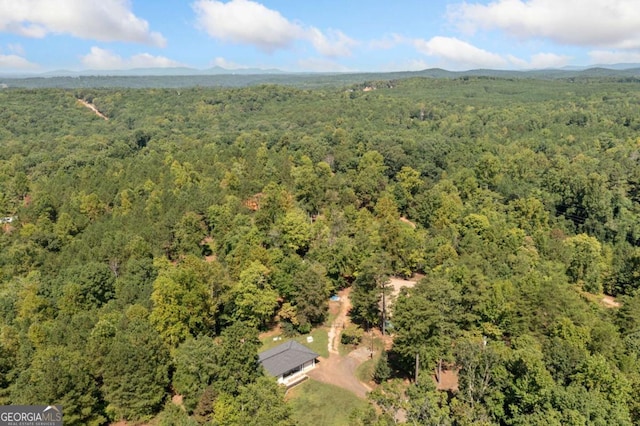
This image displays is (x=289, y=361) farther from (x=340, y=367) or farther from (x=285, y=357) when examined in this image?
(x=340, y=367)

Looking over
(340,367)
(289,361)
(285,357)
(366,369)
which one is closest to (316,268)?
(340,367)

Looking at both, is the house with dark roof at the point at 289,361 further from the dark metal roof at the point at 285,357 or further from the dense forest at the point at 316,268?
the dense forest at the point at 316,268

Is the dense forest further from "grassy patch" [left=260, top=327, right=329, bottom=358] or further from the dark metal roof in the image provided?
the dark metal roof

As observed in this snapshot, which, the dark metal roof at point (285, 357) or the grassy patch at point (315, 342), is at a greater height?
the dark metal roof at point (285, 357)

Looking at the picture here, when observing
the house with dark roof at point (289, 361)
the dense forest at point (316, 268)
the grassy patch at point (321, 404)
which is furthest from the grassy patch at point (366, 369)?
the house with dark roof at point (289, 361)

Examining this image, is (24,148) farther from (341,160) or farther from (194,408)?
(194,408)

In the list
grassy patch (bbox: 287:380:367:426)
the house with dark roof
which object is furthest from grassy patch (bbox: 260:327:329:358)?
grassy patch (bbox: 287:380:367:426)
